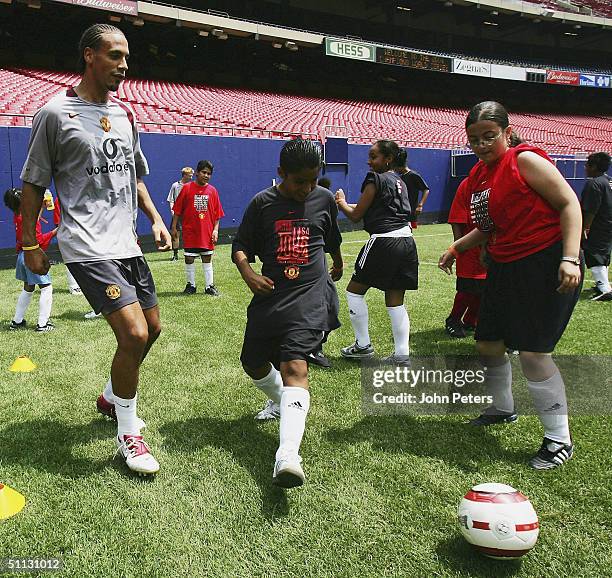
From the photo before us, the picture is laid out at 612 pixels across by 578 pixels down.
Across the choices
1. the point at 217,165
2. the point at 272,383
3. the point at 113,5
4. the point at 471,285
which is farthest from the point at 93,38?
the point at 113,5

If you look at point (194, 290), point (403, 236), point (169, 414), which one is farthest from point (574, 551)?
point (194, 290)

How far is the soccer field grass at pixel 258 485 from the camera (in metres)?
2.29

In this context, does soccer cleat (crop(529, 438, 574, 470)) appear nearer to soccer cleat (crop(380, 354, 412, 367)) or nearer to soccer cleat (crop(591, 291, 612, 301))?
soccer cleat (crop(380, 354, 412, 367))

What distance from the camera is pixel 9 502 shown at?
8.65 ft

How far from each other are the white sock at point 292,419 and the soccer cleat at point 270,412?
2.67 feet

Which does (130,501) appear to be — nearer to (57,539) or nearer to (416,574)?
(57,539)

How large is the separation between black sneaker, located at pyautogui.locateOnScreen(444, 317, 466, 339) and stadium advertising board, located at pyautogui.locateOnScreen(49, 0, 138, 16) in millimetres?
20923

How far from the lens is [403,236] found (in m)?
4.99

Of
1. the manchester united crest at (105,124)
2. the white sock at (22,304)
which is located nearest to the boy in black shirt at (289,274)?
the manchester united crest at (105,124)

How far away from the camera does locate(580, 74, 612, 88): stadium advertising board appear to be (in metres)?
39.5

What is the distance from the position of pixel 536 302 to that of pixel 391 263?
1936mm

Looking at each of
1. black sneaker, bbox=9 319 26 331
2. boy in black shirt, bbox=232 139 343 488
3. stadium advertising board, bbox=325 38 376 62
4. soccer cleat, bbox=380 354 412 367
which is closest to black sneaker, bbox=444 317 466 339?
soccer cleat, bbox=380 354 412 367

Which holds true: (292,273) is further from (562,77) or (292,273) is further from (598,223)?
(562,77)

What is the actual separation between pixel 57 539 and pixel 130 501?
0.39 m
